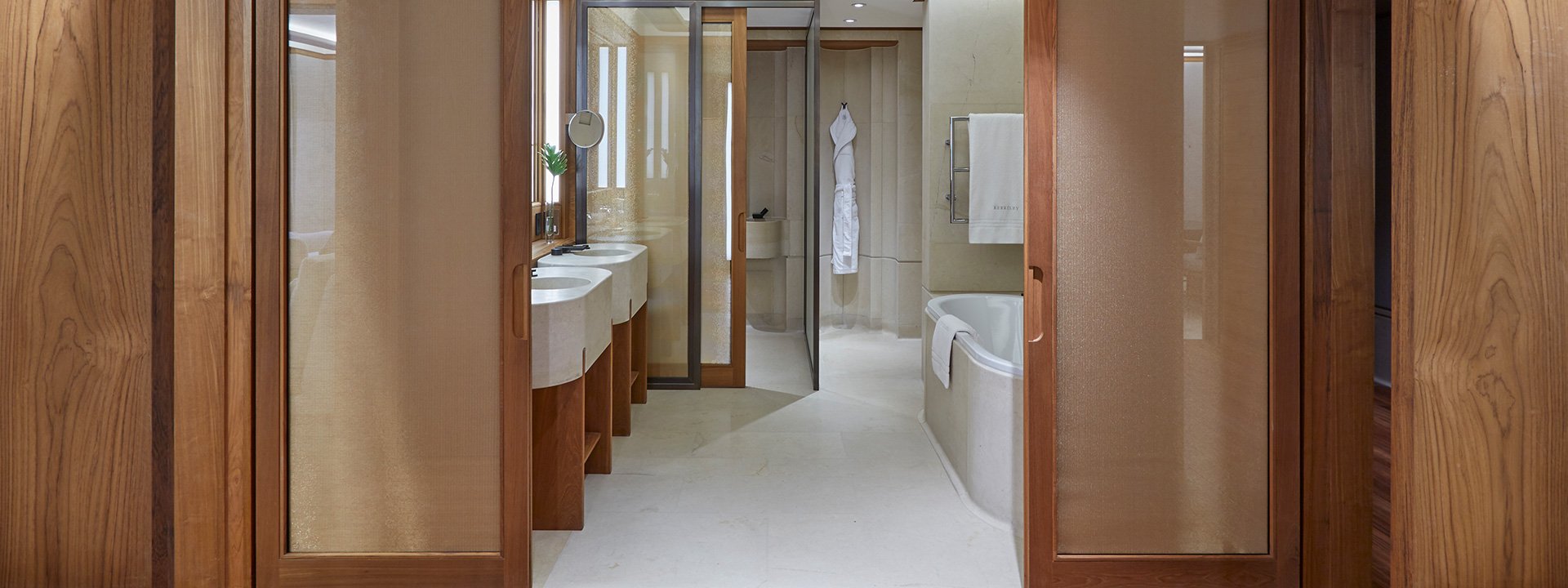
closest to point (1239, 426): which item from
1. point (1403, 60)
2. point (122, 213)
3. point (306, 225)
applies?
point (1403, 60)

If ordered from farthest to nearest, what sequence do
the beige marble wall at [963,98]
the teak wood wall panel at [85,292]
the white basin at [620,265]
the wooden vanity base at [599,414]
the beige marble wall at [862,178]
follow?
the beige marble wall at [862,178]
the beige marble wall at [963,98]
the white basin at [620,265]
the wooden vanity base at [599,414]
the teak wood wall panel at [85,292]

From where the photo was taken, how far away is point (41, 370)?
7.07ft

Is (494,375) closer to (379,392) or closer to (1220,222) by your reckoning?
(379,392)

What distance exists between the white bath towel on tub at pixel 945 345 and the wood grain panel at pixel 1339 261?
4.55 ft

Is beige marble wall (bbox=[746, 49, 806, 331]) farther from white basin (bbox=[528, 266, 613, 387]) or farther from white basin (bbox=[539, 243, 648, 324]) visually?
white basin (bbox=[528, 266, 613, 387])

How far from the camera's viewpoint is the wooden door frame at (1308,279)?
225cm

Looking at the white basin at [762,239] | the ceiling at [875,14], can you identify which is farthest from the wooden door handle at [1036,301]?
the white basin at [762,239]

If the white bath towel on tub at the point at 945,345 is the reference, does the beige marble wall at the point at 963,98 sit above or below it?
above

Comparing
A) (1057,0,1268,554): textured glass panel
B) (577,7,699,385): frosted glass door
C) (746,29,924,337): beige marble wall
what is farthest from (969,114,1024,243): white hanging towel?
(1057,0,1268,554): textured glass panel

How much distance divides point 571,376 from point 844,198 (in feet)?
13.7

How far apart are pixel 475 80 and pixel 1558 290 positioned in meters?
2.22

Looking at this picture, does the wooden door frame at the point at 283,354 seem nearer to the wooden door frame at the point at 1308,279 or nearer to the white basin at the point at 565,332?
the white basin at the point at 565,332

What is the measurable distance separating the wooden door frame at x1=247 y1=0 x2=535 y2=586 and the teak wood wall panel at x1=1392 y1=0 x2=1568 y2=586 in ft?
5.94

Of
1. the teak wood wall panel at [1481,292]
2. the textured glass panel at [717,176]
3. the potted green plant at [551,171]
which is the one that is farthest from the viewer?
the textured glass panel at [717,176]
